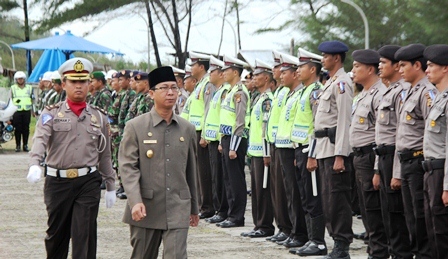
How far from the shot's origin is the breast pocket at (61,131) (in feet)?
30.4

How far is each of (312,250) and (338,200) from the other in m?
0.74

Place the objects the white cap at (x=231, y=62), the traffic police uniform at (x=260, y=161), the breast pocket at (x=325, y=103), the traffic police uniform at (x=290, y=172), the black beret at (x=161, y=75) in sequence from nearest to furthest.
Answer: the black beret at (x=161, y=75) < the breast pocket at (x=325, y=103) < the traffic police uniform at (x=290, y=172) < the traffic police uniform at (x=260, y=161) < the white cap at (x=231, y=62)

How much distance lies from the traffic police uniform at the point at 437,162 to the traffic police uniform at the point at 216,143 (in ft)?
18.8

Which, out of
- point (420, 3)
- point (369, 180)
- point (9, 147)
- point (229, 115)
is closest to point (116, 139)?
point (229, 115)

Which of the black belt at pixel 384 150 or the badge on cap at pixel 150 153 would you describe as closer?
the badge on cap at pixel 150 153

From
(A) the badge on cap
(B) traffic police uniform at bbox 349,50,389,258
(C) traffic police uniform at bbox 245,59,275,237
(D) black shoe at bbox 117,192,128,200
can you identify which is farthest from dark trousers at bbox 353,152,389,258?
(D) black shoe at bbox 117,192,128,200

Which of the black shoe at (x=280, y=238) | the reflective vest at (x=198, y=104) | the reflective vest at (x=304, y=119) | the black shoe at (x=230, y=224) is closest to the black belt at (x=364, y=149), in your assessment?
the reflective vest at (x=304, y=119)

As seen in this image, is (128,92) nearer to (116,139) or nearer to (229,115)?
(116,139)

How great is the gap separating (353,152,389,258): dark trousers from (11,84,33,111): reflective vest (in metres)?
18.3

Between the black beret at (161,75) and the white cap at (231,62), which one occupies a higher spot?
the white cap at (231,62)

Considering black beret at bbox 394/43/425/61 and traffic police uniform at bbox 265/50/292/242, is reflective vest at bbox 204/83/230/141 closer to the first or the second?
traffic police uniform at bbox 265/50/292/242

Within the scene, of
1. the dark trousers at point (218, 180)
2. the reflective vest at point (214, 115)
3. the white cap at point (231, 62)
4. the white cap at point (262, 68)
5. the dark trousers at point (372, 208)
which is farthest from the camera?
the dark trousers at point (218, 180)

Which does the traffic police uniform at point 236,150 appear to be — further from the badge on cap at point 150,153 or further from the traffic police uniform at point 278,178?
the badge on cap at point 150,153

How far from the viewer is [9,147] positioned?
98.2 ft
